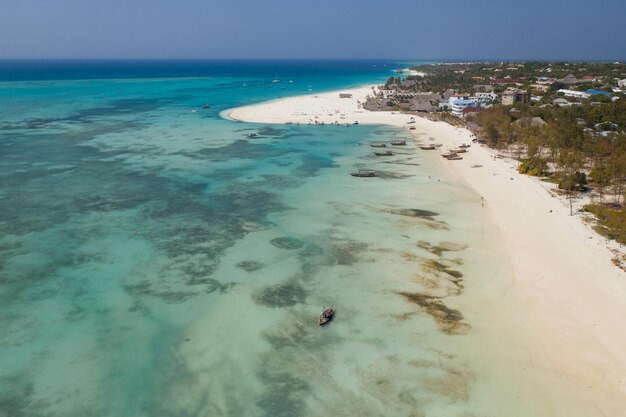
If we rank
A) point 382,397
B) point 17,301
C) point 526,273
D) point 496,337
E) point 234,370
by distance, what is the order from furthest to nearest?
point 526,273 → point 17,301 → point 496,337 → point 234,370 → point 382,397

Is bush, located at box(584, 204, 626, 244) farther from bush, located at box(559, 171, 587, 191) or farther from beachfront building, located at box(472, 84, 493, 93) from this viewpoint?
beachfront building, located at box(472, 84, 493, 93)

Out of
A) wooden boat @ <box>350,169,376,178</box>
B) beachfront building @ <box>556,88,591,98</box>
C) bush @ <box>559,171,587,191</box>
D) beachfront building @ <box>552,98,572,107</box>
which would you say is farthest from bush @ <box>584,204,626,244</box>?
beachfront building @ <box>556,88,591,98</box>

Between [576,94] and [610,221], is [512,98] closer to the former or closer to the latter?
[576,94]

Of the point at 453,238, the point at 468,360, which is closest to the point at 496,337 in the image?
the point at 468,360

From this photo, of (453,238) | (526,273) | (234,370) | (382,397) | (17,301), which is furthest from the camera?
(453,238)

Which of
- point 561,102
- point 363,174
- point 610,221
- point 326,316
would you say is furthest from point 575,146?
point 561,102

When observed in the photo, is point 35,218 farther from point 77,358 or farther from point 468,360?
point 468,360
